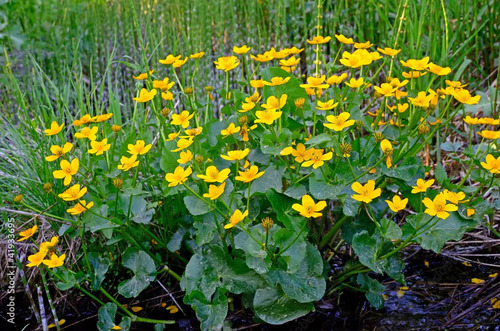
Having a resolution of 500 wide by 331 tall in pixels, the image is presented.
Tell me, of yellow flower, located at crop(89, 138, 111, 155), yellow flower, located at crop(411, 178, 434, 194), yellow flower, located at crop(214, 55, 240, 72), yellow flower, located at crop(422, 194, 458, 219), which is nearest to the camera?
yellow flower, located at crop(422, 194, 458, 219)

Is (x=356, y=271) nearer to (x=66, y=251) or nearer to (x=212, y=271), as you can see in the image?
(x=212, y=271)

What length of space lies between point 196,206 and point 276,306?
1.25ft

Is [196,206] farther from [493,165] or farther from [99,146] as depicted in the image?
[493,165]

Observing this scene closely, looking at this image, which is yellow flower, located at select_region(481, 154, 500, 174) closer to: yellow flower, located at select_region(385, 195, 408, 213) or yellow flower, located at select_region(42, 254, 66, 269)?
yellow flower, located at select_region(385, 195, 408, 213)

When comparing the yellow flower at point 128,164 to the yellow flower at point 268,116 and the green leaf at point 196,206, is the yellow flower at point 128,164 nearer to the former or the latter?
the green leaf at point 196,206

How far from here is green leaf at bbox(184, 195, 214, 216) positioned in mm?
1341

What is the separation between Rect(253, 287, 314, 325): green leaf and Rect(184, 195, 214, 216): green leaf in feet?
0.99

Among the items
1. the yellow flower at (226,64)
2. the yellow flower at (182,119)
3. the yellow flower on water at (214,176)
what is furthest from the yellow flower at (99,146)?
the yellow flower at (226,64)

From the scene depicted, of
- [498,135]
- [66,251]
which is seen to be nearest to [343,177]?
[498,135]

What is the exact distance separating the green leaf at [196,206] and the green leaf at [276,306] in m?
0.30

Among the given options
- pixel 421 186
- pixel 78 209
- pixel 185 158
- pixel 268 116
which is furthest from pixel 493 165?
pixel 78 209

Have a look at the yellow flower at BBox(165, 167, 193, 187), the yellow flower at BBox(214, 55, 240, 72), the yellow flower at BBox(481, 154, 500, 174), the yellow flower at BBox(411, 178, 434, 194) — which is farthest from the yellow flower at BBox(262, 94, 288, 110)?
the yellow flower at BBox(481, 154, 500, 174)

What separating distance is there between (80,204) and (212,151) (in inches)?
18.2

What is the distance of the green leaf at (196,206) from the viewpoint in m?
1.34
